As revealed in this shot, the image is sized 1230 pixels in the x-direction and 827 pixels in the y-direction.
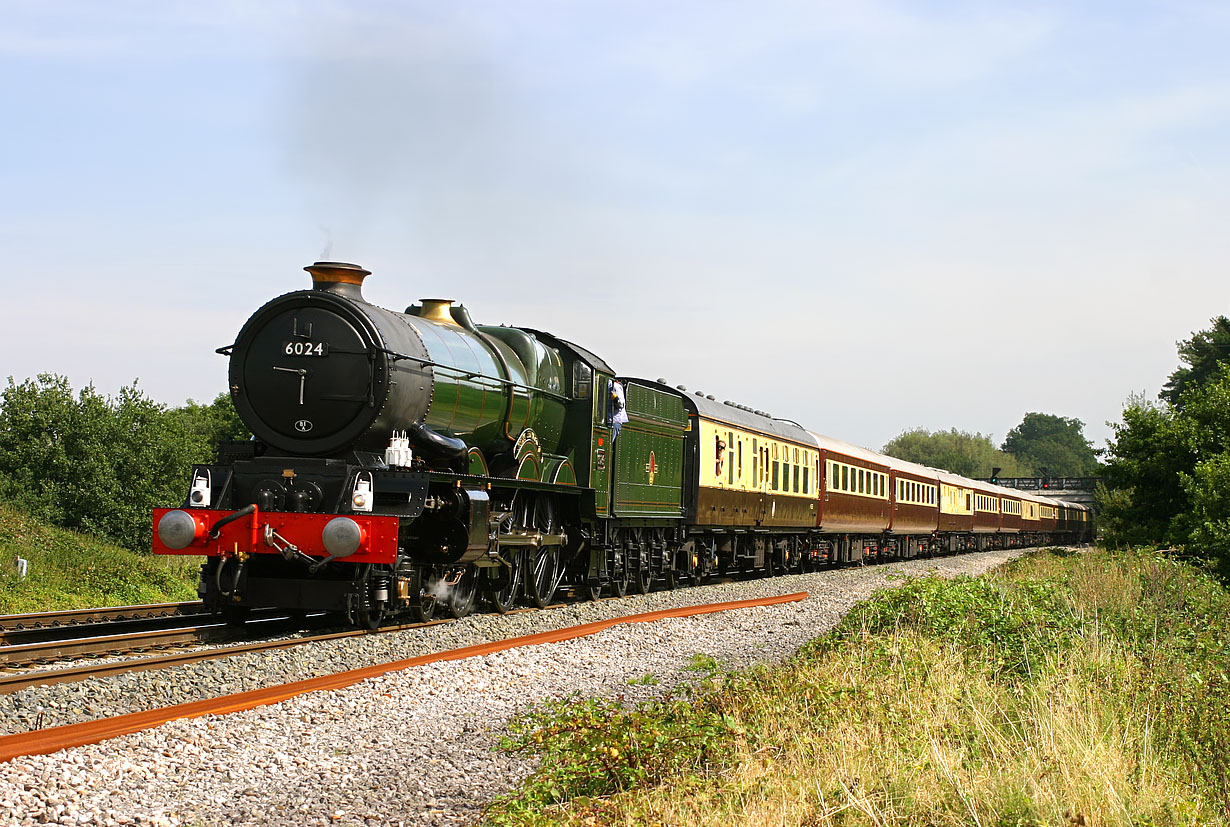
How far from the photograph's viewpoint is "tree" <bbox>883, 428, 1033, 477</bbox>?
13175 centimetres

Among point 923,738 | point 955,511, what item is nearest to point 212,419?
point 955,511

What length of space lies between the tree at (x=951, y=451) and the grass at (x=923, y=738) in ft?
402

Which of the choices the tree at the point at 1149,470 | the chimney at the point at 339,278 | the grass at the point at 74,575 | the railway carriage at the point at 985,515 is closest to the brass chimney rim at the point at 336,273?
the chimney at the point at 339,278

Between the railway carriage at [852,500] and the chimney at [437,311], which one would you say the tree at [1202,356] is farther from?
the chimney at [437,311]

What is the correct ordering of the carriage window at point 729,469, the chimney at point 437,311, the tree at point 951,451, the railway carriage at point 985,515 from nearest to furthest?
the chimney at point 437,311 → the carriage window at point 729,469 → the railway carriage at point 985,515 → the tree at point 951,451

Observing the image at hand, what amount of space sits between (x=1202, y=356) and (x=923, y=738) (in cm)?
6983

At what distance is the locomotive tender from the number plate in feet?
0.06

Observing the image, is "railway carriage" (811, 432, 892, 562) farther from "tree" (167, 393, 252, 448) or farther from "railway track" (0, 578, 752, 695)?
"tree" (167, 393, 252, 448)

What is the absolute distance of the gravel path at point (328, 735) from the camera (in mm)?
5539

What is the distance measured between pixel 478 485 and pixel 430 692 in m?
4.11

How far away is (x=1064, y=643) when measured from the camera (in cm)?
1016

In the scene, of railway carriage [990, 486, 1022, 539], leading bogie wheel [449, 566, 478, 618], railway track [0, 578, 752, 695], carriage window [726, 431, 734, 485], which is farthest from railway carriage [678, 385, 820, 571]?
railway carriage [990, 486, 1022, 539]

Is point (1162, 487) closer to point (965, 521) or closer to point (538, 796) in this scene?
point (965, 521)

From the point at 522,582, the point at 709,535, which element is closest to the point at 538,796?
the point at 522,582
